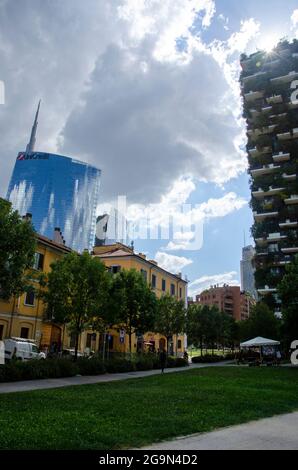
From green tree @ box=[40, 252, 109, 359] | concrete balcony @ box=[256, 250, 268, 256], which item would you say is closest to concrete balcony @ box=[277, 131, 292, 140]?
concrete balcony @ box=[256, 250, 268, 256]

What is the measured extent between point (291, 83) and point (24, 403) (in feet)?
237

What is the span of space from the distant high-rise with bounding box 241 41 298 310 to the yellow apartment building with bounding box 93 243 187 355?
13075 millimetres

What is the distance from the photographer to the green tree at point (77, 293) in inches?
1090

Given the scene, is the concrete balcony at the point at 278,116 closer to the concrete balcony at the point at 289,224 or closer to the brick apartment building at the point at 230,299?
the concrete balcony at the point at 289,224

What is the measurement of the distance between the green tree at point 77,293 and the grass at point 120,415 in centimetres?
1333

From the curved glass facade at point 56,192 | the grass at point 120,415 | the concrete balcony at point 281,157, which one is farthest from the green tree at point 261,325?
the curved glass facade at point 56,192

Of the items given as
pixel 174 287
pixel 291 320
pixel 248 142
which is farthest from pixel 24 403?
pixel 248 142

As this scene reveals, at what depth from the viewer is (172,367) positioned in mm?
37094

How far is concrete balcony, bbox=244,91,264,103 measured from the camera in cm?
7494

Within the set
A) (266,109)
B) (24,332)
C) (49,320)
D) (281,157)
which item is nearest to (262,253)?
(281,157)

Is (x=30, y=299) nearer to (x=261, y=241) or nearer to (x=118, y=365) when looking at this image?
(x=118, y=365)

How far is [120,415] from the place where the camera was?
9.76 metres

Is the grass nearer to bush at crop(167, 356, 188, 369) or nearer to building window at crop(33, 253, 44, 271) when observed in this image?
bush at crop(167, 356, 188, 369)
